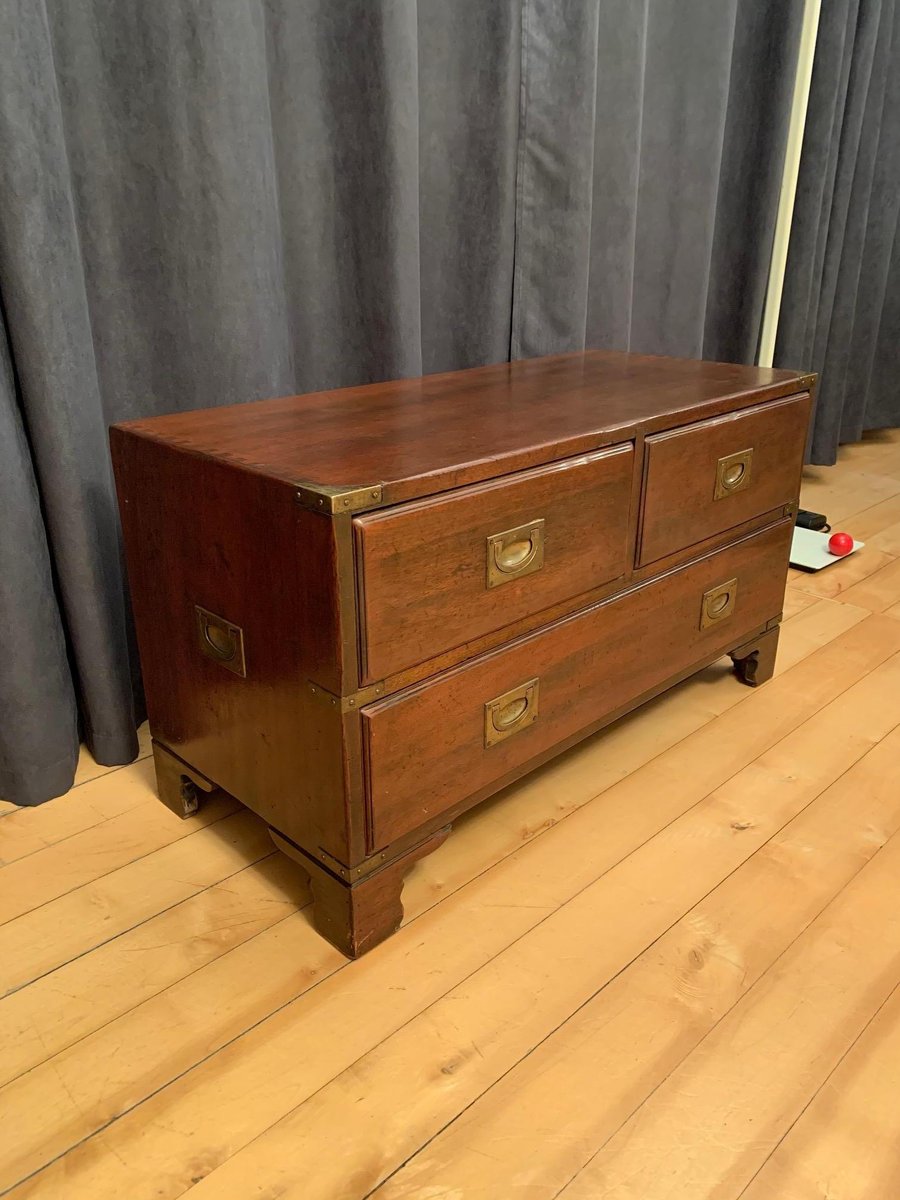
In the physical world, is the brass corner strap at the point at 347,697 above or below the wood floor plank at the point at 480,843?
above

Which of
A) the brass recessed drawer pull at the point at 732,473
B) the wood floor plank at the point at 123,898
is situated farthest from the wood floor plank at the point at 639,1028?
the brass recessed drawer pull at the point at 732,473

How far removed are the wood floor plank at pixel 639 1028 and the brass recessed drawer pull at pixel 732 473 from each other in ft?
1.54

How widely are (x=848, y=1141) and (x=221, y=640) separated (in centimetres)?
81

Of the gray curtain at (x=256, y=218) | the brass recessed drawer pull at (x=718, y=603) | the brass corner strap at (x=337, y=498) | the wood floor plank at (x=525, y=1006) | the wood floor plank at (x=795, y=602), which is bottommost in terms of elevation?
the wood floor plank at (x=525, y=1006)

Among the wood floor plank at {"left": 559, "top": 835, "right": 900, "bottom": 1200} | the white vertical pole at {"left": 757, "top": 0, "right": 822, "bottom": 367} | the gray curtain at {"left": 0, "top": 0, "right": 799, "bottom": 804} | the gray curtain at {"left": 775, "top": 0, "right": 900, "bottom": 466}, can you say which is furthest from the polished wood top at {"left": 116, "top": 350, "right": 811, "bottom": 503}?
the gray curtain at {"left": 775, "top": 0, "right": 900, "bottom": 466}

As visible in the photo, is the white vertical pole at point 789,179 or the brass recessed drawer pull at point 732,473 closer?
the brass recessed drawer pull at point 732,473

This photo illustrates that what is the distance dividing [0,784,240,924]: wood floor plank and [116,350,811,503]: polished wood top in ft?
1.79

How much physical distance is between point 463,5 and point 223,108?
551 millimetres

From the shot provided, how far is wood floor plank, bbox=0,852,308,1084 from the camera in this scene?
3.22 ft

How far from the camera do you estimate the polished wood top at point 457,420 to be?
99 centimetres

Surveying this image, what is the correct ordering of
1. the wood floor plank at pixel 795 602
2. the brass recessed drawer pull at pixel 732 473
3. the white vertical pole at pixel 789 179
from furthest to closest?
the white vertical pole at pixel 789 179, the wood floor plank at pixel 795 602, the brass recessed drawer pull at pixel 732 473

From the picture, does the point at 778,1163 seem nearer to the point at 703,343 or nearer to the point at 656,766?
the point at 656,766

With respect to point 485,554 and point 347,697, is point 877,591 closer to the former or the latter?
point 485,554

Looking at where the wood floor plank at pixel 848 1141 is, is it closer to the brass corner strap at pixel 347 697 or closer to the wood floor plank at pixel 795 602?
the brass corner strap at pixel 347 697
